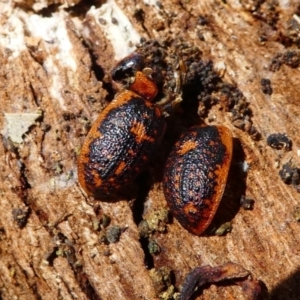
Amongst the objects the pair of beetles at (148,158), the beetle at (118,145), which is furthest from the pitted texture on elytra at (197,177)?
the beetle at (118,145)

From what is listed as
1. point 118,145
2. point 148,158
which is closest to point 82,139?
point 118,145

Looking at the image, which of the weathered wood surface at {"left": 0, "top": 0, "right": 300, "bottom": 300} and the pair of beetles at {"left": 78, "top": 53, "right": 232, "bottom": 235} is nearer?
the pair of beetles at {"left": 78, "top": 53, "right": 232, "bottom": 235}

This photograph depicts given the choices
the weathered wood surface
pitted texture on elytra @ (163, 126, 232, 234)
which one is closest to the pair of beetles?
pitted texture on elytra @ (163, 126, 232, 234)

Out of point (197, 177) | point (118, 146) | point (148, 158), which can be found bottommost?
point (197, 177)

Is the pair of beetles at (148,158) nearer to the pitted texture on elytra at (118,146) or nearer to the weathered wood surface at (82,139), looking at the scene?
the pitted texture on elytra at (118,146)

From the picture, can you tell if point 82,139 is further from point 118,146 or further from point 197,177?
point 197,177

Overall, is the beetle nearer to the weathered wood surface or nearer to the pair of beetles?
the pair of beetles

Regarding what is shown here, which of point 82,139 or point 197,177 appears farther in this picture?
point 82,139
